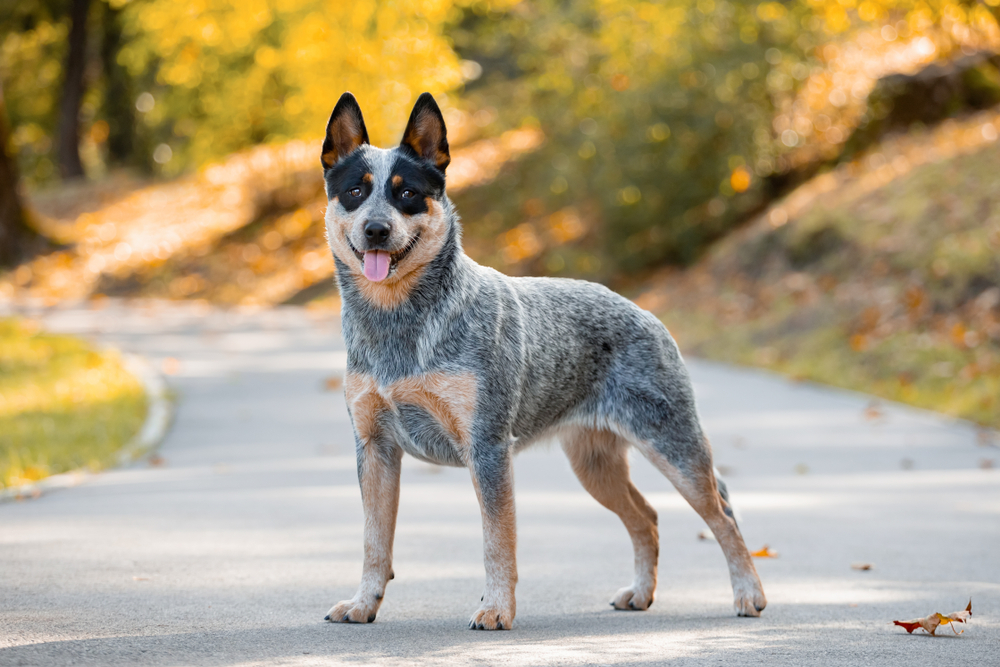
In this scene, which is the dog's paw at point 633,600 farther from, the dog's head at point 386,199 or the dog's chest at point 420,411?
the dog's head at point 386,199

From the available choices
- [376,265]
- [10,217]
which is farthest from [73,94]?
[376,265]

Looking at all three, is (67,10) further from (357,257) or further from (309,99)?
(357,257)

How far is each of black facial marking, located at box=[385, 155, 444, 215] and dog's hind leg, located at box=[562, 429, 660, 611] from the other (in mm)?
1503

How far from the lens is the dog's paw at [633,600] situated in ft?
19.6

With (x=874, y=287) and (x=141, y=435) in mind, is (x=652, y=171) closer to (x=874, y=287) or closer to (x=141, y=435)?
(x=874, y=287)

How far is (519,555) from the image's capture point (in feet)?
24.0

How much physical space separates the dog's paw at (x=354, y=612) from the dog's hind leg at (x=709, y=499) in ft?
5.03

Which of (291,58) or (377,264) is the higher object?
(291,58)

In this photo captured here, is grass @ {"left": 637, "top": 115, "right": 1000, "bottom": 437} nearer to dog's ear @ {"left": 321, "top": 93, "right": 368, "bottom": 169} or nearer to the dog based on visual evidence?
the dog

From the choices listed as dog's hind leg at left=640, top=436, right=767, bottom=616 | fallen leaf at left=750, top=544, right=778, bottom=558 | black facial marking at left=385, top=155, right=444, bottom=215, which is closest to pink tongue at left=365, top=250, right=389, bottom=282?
black facial marking at left=385, top=155, right=444, bottom=215

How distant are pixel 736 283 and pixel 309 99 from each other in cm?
1099

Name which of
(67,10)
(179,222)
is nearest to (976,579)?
(179,222)

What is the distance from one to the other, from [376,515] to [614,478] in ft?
4.42

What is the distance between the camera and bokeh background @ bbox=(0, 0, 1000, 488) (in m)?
17.5
